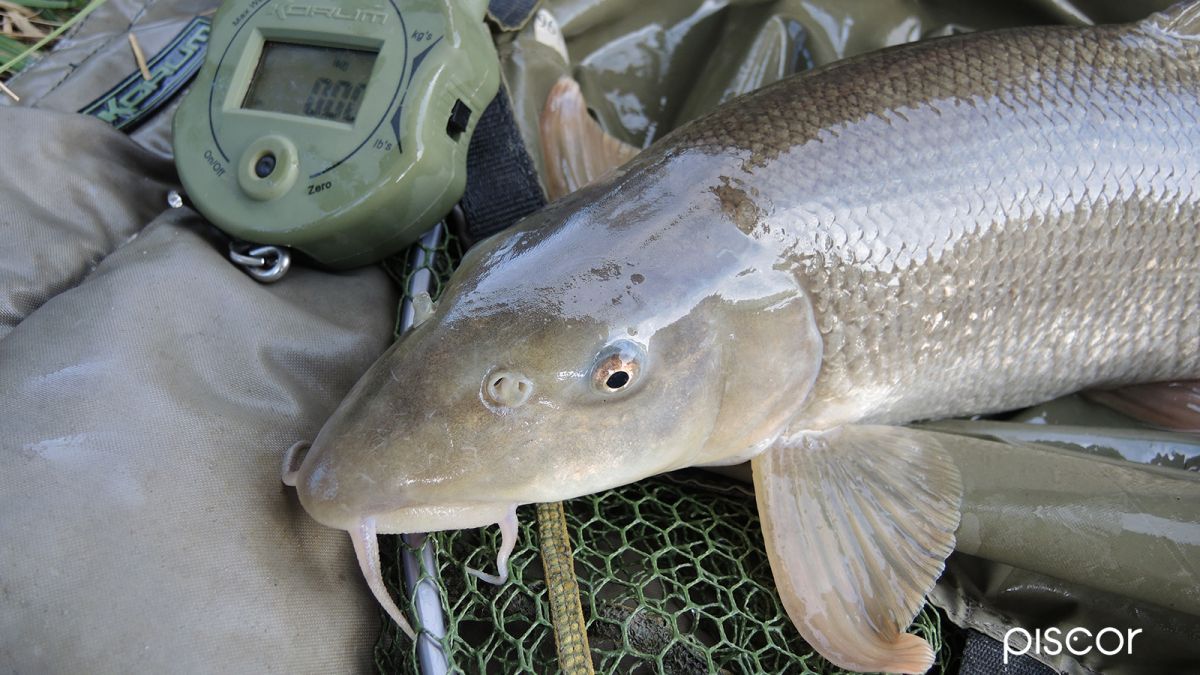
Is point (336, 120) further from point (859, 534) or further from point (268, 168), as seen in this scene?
point (859, 534)

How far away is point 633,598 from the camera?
145 cm

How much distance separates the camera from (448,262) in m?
1.85

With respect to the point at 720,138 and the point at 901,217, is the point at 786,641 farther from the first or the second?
the point at 720,138

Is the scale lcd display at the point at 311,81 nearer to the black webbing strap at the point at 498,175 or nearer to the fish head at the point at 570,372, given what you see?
the black webbing strap at the point at 498,175

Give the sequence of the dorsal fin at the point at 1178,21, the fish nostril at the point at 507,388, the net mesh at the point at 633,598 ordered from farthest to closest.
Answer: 1. the dorsal fin at the point at 1178,21
2. the net mesh at the point at 633,598
3. the fish nostril at the point at 507,388

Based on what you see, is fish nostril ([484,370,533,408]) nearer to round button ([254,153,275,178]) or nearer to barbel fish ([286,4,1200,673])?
barbel fish ([286,4,1200,673])

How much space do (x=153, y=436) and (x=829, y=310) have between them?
3.95ft

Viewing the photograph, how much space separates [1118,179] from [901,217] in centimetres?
50

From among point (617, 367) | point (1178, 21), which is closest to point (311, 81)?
point (617, 367)

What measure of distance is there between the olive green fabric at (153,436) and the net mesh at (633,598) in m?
0.17

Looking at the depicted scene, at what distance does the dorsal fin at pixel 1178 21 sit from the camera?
5.73ft

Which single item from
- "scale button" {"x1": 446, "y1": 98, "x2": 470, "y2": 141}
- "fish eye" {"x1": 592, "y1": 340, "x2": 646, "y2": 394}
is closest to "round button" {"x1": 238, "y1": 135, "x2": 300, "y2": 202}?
"scale button" {"x1": 446, "y1": 98, "x2": 470, "y2": 141}

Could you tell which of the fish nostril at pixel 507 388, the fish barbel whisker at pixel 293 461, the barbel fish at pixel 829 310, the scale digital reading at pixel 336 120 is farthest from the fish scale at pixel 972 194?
the fish barbel whisker at pixel 293 461

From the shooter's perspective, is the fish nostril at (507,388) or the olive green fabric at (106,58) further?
the olive green fabric at (106,58)
